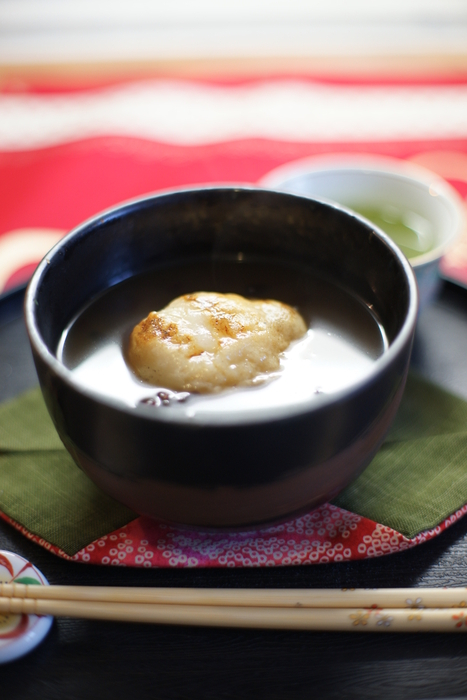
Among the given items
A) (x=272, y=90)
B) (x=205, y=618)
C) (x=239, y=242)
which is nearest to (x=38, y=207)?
(x=239, y=242)

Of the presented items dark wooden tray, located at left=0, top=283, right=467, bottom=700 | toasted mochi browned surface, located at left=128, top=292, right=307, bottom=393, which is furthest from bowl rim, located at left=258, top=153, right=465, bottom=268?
dark wooden tray, located at left=0, top=283, right=467, bottom=700

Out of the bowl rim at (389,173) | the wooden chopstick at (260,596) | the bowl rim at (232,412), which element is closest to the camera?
the bowl rim at (232,412)

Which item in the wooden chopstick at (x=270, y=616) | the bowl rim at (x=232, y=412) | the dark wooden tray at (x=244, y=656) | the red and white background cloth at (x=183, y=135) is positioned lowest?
the dark wooden tray at (x=244, y=656)

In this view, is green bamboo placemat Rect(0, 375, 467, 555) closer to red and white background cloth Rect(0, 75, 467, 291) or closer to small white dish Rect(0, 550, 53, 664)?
small white dish Rect(0, 550, 53, 664)

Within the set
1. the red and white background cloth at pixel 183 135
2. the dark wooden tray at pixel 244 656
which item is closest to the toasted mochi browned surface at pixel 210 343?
the dark wooden tray at pixel 244 656

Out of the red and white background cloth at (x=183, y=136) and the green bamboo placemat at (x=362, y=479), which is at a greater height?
the red and white background cloth at (x=183, y=136)

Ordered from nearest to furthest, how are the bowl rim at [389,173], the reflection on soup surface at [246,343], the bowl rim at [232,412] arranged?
1. the bowl rim at [232,412]
2. the reflection on soup surface at [246,343]
3. the bowl rim at [389,173]

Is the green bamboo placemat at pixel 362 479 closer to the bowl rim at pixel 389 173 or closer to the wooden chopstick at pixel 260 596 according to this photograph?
the wooden chopstick at pixel 260 596
